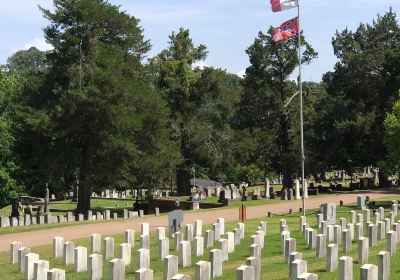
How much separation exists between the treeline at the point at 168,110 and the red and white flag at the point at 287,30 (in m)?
9.43

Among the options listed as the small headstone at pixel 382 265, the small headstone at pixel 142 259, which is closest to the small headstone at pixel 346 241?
the small headstone at pixel 382 265

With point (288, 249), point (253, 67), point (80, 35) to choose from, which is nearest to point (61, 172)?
point (80, 35)

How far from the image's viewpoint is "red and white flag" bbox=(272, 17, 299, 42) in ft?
89.8

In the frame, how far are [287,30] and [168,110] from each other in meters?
14.7

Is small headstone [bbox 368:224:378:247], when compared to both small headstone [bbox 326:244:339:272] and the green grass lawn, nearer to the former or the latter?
small headstone [bbox 326:244:339:272]

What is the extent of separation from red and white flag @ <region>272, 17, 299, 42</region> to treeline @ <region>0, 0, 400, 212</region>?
30.9ft

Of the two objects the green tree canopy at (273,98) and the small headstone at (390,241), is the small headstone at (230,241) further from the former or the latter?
the green tree canopy at (273,98)

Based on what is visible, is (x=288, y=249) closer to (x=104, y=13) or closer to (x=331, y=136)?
(x=104, y=13)

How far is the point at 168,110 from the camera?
40531 millimetres

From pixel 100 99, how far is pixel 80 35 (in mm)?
5247

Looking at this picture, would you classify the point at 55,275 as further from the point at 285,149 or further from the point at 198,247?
the point at 285,149

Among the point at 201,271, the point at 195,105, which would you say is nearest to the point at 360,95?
the point at 195,105

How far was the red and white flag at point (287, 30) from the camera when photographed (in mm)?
27359

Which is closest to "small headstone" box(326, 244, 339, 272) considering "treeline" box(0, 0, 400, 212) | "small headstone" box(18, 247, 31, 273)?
"small headstone" box(18, 247, 31, 273)
